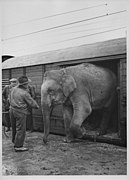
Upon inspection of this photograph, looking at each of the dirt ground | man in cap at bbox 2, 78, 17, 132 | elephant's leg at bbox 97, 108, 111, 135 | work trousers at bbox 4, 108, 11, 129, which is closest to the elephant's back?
elephant's leg at bbox 97, 108, 111, 135

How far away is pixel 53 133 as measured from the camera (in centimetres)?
214

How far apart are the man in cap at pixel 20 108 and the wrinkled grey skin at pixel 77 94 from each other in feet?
0.49

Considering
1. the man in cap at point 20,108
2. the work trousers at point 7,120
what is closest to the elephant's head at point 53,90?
the man in cap at point 20,108

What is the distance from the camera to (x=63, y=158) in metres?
1.87

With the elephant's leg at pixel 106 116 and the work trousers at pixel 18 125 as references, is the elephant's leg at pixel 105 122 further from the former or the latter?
the work trousers at pixel 18 125

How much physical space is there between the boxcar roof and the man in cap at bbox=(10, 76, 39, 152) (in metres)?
0.32

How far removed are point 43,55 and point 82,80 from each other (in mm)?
462

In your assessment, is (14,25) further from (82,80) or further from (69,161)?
(69,161)

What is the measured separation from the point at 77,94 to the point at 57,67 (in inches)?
13.8

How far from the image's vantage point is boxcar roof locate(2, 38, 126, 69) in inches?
76.4

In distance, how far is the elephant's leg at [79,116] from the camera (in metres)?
1.95

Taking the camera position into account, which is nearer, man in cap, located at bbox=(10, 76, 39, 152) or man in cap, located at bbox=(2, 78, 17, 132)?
man in cap, located at bbox=(10, 76, 39, 152)

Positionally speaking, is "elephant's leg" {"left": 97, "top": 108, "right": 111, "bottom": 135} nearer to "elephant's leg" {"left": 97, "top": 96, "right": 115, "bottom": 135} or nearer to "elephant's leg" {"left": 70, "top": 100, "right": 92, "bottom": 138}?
"elephant's leg" {"left": 97, "top": 96, "right": 115, "bottom": 135}

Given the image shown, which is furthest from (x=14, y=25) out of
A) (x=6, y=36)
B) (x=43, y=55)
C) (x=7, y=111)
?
(x=7, y=111)
